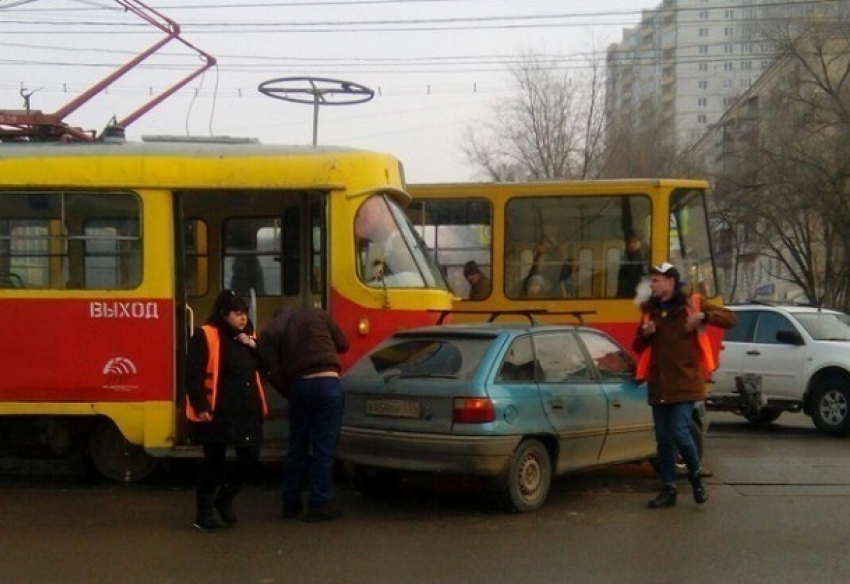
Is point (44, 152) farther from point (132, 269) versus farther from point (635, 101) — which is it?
point (635, 101)

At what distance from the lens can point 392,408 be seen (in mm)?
8062

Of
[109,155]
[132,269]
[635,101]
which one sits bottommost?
[132,269]

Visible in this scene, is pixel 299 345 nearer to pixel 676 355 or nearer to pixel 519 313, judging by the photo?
pixel 519 313

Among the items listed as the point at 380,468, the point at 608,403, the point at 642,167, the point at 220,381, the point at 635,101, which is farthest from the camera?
the point at 635,101

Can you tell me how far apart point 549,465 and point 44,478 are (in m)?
4.94

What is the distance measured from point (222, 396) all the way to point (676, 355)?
3.65 metres

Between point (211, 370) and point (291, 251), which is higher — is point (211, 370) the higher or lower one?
the lower one

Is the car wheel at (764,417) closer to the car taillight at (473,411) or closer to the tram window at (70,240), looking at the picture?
the car taillight at (473,411)

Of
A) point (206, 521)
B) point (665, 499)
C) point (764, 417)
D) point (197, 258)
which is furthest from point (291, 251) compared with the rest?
point (764, 417)

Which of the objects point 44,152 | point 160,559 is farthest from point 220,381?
point 44,152

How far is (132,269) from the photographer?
9047 millimetres

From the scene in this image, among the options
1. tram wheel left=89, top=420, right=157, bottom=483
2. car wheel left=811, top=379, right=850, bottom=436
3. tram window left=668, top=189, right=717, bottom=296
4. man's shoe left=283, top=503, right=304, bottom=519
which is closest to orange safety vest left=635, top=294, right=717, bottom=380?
man's shoe left=283, top=503, right=304, bottom=519

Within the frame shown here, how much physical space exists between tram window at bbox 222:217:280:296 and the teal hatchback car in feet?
7.16

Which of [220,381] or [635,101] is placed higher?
[635,101]
